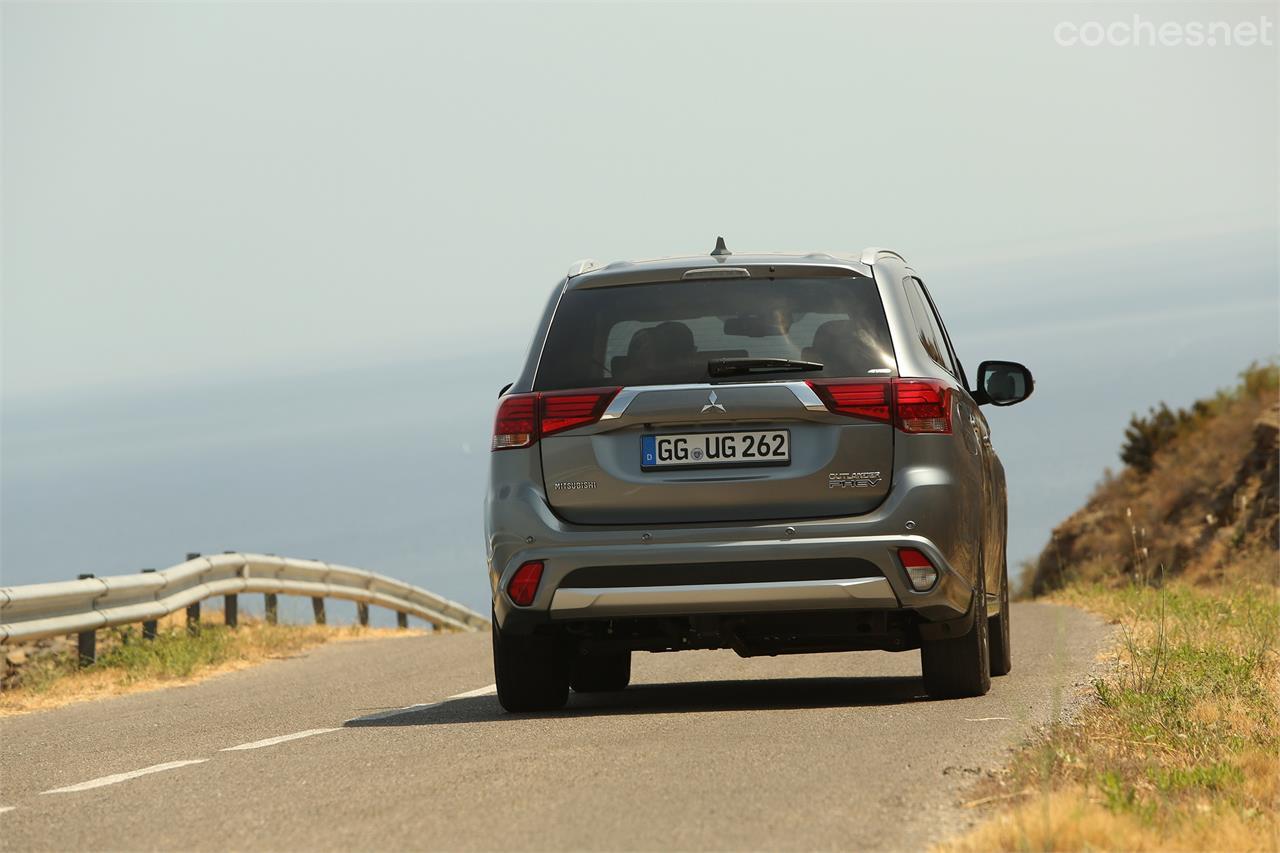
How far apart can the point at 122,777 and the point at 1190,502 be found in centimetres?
3317

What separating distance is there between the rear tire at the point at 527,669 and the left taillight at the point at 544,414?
2.86 ft

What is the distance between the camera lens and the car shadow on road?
9367mm

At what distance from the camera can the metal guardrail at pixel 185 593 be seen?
536 inches

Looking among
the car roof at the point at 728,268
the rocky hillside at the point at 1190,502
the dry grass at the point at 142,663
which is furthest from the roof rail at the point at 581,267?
the rocky hillside at the point at 1190,502

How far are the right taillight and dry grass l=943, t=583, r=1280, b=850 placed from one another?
4.56 feet

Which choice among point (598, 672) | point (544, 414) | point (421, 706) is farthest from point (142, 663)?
point (544, 414)

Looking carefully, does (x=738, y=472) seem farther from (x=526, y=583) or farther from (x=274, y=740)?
(x=274, y=740)

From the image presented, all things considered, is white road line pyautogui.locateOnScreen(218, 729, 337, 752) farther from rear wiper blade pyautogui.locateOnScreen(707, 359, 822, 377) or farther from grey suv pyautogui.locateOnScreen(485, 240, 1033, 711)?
rear wiper blade pyautogui.locateOnScreen(707, 359, 822, 377)

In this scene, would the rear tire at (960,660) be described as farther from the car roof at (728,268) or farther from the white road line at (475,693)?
the white road line at (475,693)

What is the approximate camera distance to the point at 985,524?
934 cm

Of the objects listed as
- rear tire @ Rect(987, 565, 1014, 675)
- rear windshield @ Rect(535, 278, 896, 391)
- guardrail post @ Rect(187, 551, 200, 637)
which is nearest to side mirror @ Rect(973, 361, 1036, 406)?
rear tire @ Rect(987, 565, 1014, 675)

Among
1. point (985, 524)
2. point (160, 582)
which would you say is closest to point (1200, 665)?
point (985, 524)

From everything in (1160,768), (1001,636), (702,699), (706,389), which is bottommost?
(702,699)

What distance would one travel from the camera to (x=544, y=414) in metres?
8.80
